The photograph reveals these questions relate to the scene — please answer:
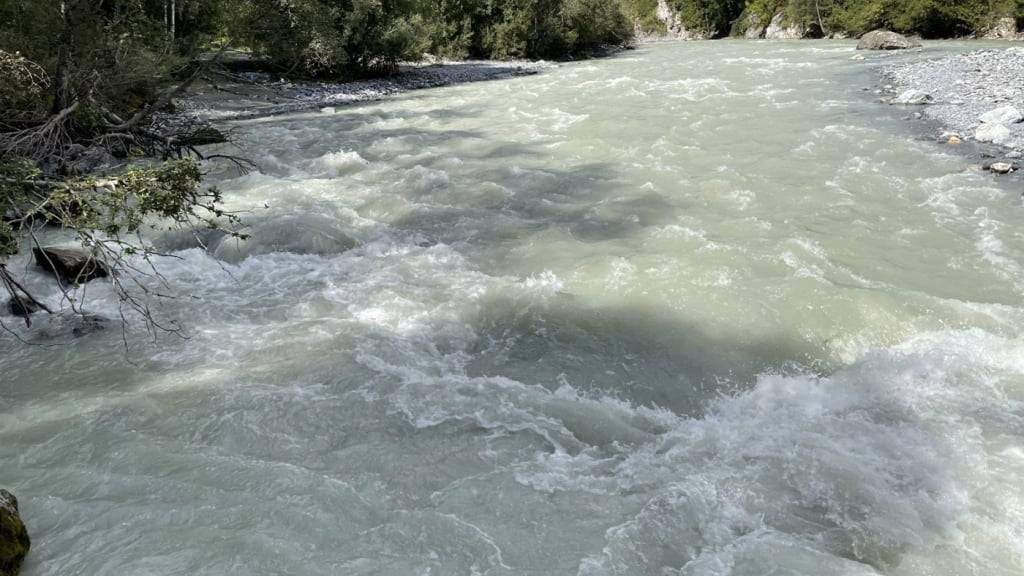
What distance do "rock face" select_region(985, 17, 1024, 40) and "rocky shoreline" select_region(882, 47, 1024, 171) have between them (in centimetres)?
1422

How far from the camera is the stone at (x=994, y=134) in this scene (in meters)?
12.4

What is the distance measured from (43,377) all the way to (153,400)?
4.17ft

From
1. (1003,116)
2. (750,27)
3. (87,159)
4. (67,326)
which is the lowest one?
(67,326)

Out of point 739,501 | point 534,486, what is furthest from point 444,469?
point 739,501

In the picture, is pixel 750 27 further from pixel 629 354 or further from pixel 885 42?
pixel 629 354

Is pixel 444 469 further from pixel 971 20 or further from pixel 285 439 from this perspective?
pixel 971 20

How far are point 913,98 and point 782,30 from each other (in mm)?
42416

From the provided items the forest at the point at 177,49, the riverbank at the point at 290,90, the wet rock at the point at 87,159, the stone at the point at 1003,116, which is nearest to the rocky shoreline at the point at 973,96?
the stone at the point at 1003,116

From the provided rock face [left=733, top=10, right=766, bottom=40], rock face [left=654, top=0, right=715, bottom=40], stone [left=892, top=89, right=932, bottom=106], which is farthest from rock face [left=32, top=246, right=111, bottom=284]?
rock face [left=654, top=0, right=715, bottom=40]

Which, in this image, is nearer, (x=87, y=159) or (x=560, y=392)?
(x=560, y=392)

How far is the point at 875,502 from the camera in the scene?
13.8 feet

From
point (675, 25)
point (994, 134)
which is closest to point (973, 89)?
point (994, 134)

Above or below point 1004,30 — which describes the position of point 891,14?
above

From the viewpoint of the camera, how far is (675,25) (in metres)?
68.4
